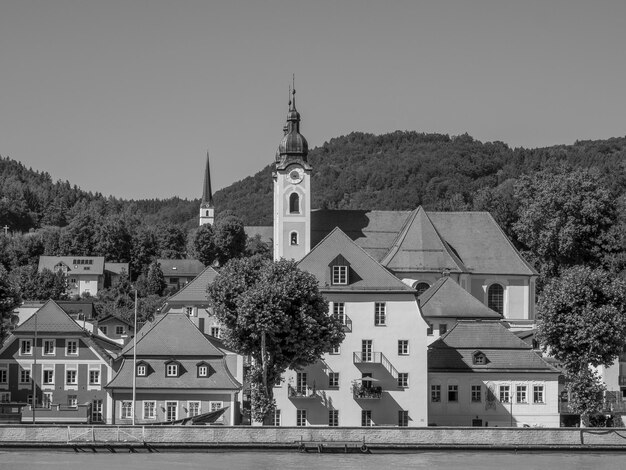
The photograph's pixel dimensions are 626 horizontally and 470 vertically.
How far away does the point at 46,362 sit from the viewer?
7569 cm

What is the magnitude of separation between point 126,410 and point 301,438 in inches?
517

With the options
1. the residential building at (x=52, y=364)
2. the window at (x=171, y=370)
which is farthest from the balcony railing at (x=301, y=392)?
the residential building at (x=52, y=364)

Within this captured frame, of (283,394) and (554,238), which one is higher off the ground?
(554,238)

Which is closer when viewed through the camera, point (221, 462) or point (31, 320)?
point (221, 462)

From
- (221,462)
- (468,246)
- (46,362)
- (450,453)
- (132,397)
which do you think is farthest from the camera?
(468,246)

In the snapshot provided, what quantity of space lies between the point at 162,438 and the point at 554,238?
61.9 m

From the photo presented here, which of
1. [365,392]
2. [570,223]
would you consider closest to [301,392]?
[365,392]

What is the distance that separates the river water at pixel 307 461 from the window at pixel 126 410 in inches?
440

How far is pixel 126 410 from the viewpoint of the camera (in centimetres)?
6938

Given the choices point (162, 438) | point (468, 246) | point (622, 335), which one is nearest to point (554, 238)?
point (468, 246)

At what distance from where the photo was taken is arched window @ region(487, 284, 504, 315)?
349ft

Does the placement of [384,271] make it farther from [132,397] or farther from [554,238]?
[554,238]

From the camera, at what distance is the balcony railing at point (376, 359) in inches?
2746

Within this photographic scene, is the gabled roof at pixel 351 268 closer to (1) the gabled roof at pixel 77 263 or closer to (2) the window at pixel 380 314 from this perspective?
(2) the window at pixel 380 314
